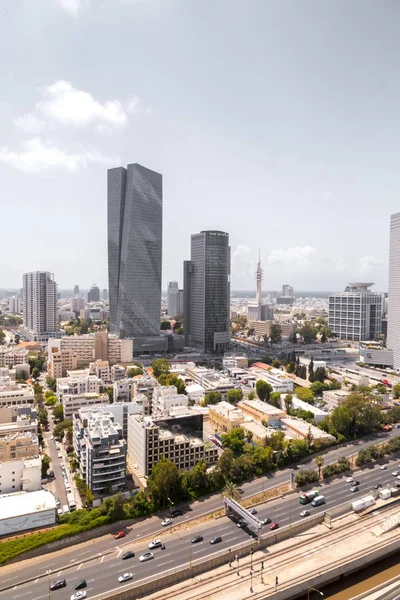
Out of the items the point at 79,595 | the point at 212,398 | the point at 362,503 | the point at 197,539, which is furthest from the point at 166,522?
the point at 212,398

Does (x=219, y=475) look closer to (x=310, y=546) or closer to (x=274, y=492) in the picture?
(x=274, y=492)

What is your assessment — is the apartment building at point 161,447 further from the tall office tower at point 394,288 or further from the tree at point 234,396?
the tall office tower at point 394,288

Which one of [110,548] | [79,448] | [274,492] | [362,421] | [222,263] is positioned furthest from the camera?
[222,263]

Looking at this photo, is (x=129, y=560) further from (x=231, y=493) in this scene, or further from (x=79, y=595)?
(x=231, y=493)

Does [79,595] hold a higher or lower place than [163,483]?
lower

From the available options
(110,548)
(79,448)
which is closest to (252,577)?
(110,548)

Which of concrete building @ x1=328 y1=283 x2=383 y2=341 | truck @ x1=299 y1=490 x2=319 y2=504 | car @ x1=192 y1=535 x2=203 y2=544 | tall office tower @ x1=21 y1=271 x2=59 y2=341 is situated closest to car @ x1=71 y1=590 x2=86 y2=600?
car @ x1=192 y1=535 x2=203 y2=544

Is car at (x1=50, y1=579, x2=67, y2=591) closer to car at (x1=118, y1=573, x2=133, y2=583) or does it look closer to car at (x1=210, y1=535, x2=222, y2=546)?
car at (x1=118, y1=573, x2=133, y2=583)
